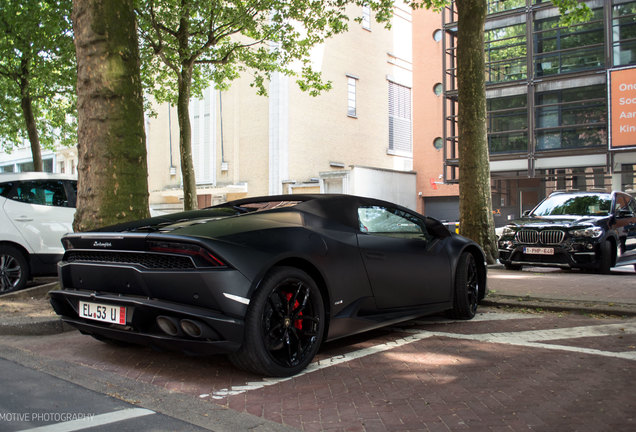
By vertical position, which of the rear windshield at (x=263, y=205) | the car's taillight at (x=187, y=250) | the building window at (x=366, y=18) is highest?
the building window at (x=366, y=18)

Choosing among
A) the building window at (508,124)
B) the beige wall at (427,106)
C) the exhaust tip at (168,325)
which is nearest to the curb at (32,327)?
the exhaust tip at (168,325)

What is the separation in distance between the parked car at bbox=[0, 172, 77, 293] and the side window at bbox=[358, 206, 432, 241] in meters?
5.49

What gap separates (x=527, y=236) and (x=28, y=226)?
28.0 feet

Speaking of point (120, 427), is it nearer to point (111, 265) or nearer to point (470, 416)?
point (111, 265)

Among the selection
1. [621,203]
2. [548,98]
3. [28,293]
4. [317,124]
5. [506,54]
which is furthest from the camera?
[317,124]

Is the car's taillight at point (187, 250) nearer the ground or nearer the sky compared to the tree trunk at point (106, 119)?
nearer the ground

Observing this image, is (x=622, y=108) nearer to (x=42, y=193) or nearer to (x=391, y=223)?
(x=391, y=223)

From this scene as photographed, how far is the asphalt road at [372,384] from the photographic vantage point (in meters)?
3.33

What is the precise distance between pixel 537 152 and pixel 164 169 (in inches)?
839

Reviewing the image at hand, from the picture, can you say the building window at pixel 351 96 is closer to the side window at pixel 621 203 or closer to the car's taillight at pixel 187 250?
the side window at pixel 621 203

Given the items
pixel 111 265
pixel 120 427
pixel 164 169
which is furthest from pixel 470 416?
pixel 164 169

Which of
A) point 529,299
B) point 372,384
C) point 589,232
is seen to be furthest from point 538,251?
point 372,384

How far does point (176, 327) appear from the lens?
12.7 feet

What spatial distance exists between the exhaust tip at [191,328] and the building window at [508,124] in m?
24.8
